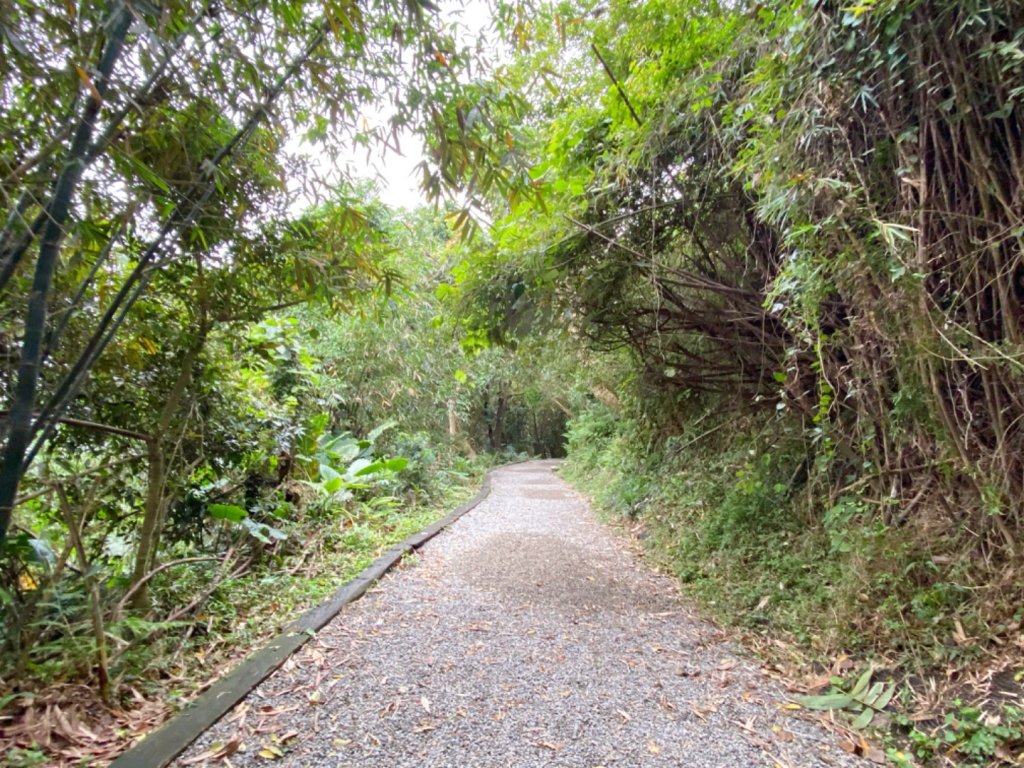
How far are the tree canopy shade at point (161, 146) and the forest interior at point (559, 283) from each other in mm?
13

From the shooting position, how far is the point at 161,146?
1591 millimetres

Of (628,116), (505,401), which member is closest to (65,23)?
(628,116)

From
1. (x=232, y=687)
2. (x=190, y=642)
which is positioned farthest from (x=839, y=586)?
(x=190, y=642)

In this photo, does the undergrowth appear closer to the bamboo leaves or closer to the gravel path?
the bamboo leaves

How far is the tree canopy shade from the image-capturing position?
1.17m

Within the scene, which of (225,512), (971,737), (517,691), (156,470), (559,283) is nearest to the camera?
(971,737)

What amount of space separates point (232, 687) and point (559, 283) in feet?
8.92

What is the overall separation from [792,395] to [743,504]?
1.06 meters

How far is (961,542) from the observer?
1.90 m

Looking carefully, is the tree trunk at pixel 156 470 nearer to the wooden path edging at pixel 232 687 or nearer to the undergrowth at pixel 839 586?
the wooden path edging at pixel 232 687

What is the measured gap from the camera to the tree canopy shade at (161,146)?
1171 mm

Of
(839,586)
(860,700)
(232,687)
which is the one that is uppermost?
(232,687)

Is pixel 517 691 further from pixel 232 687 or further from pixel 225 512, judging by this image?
pixel 225 512

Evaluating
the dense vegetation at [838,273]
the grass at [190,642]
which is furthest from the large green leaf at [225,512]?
the dense vegetation at [838,273]
